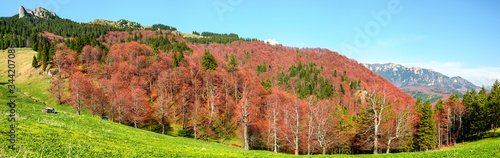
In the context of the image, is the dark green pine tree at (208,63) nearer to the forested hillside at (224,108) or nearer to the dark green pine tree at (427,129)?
the forested hillside at (224,108)

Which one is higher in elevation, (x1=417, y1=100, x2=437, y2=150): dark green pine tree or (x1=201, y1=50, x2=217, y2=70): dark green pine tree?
(x1=201, y1=50, x2=217, y2=70): dark green pine tree

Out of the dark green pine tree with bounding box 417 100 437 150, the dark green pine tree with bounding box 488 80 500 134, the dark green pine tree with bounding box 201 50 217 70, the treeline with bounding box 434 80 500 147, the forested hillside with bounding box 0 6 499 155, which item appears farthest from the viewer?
the dark green pine tree with bounding box 201 50 217 70

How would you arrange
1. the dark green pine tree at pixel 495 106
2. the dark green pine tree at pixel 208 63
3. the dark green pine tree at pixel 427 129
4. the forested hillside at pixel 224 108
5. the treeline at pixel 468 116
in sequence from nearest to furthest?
the forested hillside at pixel 224 108 < the dark green pine tree at pixel 427 129 < the dark green pine tree at pixel 495 106 < the treeline at pixel 468 116 < the dark green pine tree at pixel 208 63

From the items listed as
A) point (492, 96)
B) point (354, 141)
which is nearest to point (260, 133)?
point (354, 141)

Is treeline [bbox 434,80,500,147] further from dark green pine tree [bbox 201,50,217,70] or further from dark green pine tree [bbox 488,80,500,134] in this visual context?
dark green pine tree [bbox 201,50,217,70]

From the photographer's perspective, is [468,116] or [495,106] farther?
[468,116]

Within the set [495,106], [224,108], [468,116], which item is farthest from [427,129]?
[224,108]

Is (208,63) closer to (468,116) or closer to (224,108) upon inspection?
(224,108)

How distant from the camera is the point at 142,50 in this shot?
104m

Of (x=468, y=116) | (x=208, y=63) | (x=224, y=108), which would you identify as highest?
(x=208, y=63)

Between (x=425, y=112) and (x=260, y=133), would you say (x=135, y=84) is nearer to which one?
(x=260, y=133)

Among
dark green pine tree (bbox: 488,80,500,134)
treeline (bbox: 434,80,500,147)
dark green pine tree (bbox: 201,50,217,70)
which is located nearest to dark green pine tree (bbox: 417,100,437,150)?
treeline (bbox: 434,80,500,147)

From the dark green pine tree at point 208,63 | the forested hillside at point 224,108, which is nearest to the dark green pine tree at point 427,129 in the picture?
the forested hillside at point 224,108

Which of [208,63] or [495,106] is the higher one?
[208,63]
